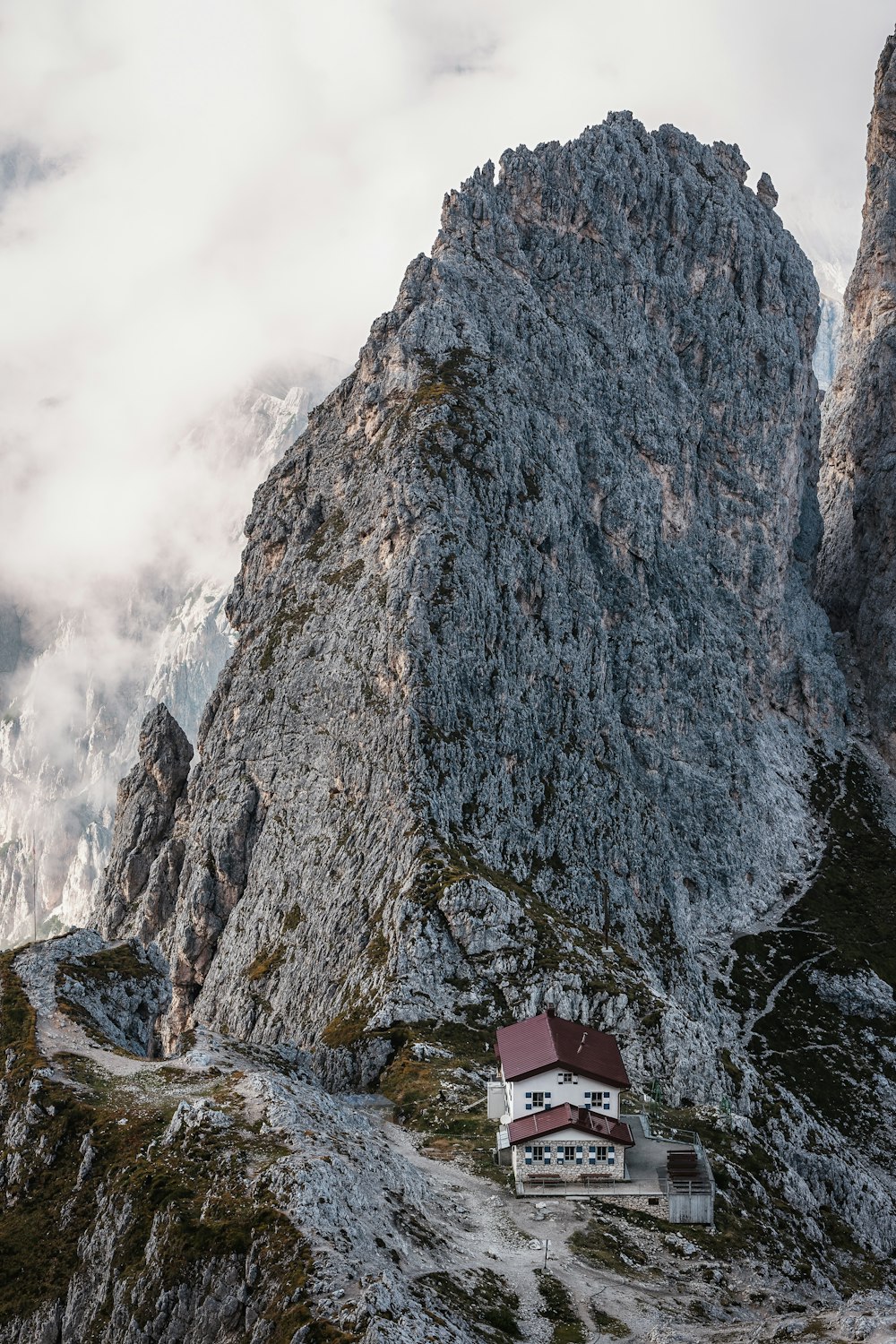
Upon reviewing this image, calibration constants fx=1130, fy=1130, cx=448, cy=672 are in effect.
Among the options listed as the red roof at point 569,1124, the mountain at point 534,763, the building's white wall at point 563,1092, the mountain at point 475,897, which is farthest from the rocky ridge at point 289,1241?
the mountain at point 534,763

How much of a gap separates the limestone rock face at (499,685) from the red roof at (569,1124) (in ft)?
83.3

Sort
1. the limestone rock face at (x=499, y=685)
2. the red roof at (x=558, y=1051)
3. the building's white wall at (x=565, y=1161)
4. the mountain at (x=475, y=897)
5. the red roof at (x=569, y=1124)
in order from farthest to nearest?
the limestone rock face at (x=499, y=685) < the red roof at (x=558, y=1051) < the building's white wall at (x=565, y=1161) < the red roof at (x=569, y=1124) < the mountain at (x=475, y=897)

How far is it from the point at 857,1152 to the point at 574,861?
39.9 metres

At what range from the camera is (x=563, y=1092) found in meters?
64.9

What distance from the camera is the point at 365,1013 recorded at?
9312cm

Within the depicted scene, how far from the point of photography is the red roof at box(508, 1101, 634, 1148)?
62.6 metres

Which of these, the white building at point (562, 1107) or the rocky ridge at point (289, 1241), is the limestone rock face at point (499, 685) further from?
the rocky ridge at point (289, 1241)

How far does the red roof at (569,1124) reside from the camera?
205 feet

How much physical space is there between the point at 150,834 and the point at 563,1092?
106490mm

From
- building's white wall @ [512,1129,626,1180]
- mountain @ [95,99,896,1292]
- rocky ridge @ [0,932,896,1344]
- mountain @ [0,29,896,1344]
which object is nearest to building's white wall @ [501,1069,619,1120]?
building's white wall @ [512,1129,626,1180]

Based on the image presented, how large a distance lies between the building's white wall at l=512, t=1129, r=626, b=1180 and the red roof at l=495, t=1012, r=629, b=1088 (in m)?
3.37

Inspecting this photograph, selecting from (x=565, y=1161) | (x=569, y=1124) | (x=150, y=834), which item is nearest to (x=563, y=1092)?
(x=569, y=1124)

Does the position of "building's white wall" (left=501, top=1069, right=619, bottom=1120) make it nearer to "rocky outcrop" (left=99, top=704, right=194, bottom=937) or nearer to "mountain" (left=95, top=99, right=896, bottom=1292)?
"mountain" (left=95, top=99, right=896, bottom=1292)

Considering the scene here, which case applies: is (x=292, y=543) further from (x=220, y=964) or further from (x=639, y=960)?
(x=639, y=960)
